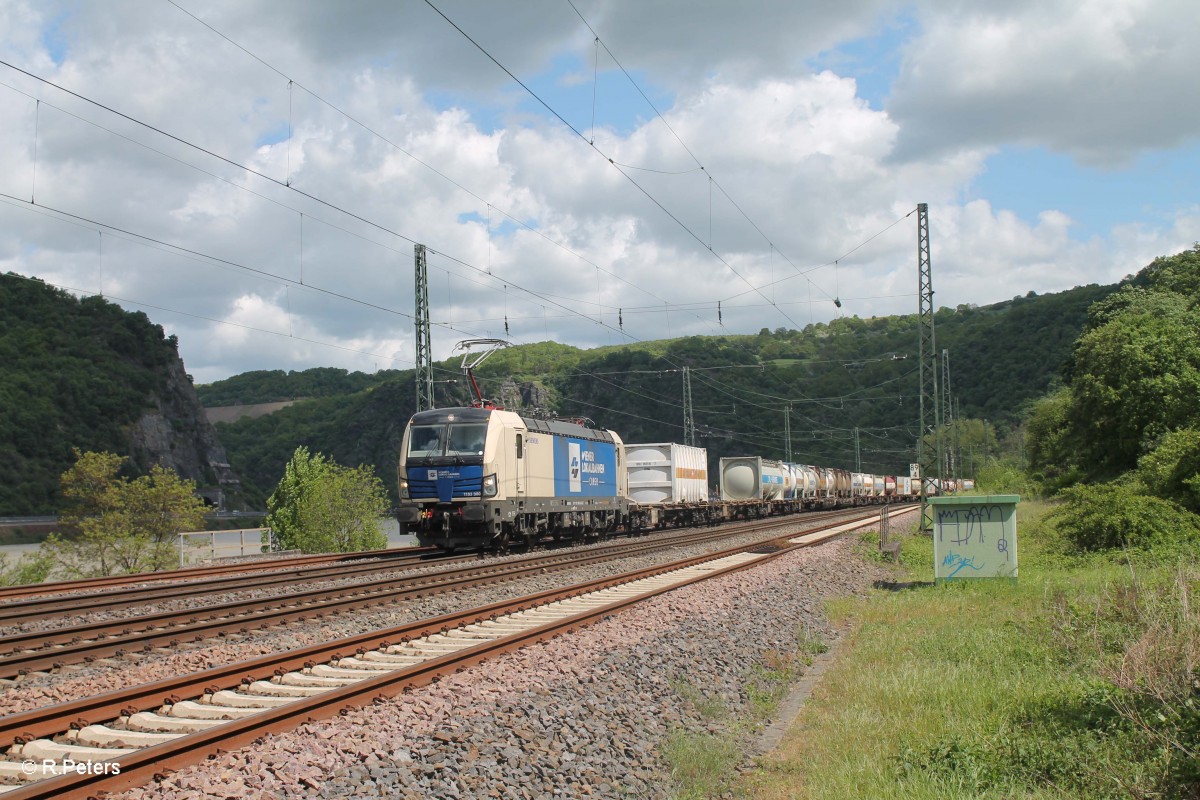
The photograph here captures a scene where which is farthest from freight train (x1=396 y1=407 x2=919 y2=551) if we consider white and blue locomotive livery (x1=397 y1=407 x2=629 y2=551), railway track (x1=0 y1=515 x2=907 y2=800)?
railway track (x1=0 y1=515 x2=907 y2=800)

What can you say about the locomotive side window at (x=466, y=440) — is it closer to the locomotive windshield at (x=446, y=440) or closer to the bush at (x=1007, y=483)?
the locomotive windshield at (x=446, y=440)

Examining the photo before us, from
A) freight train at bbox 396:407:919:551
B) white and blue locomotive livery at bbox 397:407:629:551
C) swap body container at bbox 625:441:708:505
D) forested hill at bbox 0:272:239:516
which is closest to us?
white and blue locomotive livery at bbox 397:407:629:551

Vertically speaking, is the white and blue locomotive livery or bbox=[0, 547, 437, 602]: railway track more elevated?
the white and blue locomotive livery

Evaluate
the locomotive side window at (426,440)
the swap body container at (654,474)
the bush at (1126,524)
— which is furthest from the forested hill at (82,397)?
the bush at (1126,524)

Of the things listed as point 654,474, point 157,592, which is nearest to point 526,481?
point 157,592

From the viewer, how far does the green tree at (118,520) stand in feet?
94.8

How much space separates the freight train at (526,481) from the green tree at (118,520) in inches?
352

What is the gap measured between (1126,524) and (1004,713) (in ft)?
41.0

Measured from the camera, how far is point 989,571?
16.0 meters

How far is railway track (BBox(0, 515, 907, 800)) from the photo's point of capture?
20.1ft

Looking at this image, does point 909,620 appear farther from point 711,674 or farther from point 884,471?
point 884,471

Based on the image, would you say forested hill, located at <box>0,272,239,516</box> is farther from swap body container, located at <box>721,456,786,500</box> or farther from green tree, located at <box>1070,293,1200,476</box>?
green tree, located at <box>1070,293,1200,476</box>

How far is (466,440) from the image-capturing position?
23.8 meters

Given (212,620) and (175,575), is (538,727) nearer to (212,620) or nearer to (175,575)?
(212,620)
